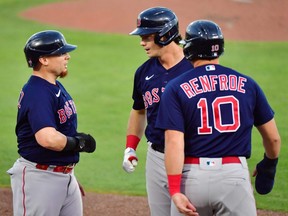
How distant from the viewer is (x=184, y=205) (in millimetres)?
4180

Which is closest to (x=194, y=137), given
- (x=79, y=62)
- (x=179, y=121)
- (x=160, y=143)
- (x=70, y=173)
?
(x=179, y=121)

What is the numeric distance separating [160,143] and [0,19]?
12.4 metres

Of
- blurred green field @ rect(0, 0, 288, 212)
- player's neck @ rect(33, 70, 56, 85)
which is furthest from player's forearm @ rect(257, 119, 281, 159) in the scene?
blurred green field @ rect(0, 0, 288, 212)

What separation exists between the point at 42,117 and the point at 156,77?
905 mm

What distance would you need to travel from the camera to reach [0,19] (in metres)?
16.8

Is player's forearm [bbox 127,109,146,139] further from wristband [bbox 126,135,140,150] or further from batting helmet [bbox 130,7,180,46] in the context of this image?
batting helmet [bbox 130,7,180,46]

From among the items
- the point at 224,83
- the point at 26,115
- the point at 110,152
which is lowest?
the point at 110,152

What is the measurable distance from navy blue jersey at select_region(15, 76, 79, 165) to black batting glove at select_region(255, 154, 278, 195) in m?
1.23

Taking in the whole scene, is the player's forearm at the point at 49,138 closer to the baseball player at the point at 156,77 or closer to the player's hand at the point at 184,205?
the baseball player at the point at 156,77

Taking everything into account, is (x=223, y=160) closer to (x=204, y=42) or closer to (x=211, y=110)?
(x=211, y=110)

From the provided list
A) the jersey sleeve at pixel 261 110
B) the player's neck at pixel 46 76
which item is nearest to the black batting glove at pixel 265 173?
the jersey sleeve at pixel 261 110

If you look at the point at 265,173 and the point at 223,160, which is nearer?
the point at 223,160

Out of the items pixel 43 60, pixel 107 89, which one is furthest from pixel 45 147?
pixel 107 89

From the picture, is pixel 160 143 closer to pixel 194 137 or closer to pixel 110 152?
pixel 194 137
